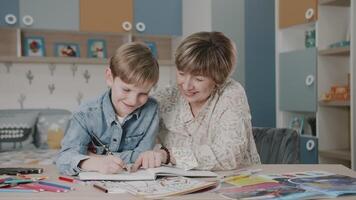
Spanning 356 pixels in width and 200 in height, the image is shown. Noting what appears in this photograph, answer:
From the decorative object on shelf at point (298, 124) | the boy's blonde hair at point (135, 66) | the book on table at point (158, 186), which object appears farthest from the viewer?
the decorative object on shelf at point (298, 124)

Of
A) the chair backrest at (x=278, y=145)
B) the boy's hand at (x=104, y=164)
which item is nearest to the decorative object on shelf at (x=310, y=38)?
the chair backrest at (x=278, y=145)

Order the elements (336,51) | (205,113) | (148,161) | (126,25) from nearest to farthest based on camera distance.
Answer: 1. (148,161)
2. (205,113)
3. (336,51)
4. (126,25)

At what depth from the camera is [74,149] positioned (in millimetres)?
1329

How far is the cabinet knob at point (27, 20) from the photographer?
3.29 m

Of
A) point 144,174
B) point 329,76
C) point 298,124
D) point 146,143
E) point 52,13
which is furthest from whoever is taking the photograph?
point 52,13

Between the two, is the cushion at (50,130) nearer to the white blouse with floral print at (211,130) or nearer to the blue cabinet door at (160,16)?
the blue cabinet door at (160,16)

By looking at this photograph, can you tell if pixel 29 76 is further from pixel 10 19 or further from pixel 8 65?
pixel 10 19

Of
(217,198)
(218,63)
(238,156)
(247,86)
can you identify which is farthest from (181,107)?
(247,86)

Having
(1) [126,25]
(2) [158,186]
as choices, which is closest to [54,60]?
(1) [126,25]

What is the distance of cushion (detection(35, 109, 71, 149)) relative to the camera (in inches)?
127

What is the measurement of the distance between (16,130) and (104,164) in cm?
218

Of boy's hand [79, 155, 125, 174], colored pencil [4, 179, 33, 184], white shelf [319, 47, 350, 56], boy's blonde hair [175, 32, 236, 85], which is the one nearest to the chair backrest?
boy's blonde hair [175, 32, 236, 85]

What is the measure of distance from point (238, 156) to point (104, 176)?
0.44 metres

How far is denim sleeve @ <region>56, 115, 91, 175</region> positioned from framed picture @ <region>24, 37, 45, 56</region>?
2244mm
